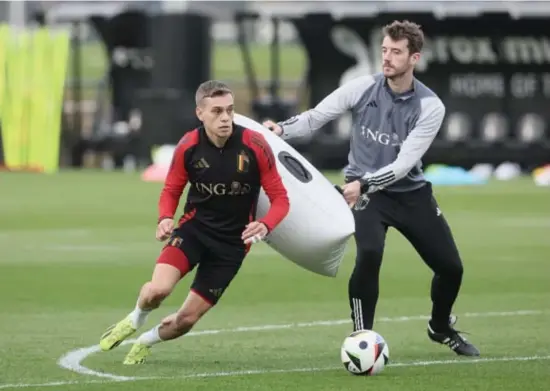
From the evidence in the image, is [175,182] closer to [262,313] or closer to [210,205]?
[210,205]

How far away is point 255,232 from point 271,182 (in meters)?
0.39

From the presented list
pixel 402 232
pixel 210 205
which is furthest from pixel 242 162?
pixel 402 232

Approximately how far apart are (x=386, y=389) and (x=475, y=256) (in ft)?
29.7

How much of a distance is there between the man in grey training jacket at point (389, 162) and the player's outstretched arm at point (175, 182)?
1.03m

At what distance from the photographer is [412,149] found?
33.7 feet

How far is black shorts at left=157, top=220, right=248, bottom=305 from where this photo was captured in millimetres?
10070

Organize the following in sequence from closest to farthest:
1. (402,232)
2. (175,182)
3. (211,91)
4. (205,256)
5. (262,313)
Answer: (211,91) → (175,182) → (205,256) → (402,232) → (262,313)

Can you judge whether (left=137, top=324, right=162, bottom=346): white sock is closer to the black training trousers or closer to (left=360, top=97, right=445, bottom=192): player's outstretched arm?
the black training trousers

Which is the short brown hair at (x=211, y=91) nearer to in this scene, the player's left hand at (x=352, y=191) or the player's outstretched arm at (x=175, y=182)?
the player's outstretched arm at (x=175, y=182)

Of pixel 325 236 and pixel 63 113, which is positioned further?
pixel 63 113

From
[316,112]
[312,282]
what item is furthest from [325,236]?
[312,282]

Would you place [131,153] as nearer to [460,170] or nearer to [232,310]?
[460,170]

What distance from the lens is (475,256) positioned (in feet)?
59.3

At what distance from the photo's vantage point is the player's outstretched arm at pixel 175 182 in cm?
998
